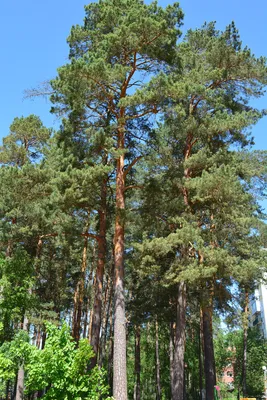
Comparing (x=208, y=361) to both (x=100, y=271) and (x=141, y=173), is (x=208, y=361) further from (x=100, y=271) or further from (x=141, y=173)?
(x=141, y=173)

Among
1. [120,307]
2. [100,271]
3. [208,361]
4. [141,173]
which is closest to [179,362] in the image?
[208,361]

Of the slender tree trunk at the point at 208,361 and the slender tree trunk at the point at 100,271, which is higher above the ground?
the slender tree trunk at the point at 100,271

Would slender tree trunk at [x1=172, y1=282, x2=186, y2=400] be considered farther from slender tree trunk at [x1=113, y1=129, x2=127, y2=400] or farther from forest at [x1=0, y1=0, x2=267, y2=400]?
slender tree trunk at [x1=113, y1=129, x2=127, y2=400]

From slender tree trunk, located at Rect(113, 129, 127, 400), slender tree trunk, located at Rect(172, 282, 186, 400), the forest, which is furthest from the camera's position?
slender tree trunk, located at Rect(172, 282, 186, 400)

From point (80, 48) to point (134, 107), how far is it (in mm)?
3091

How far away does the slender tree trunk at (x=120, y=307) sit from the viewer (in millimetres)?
9430

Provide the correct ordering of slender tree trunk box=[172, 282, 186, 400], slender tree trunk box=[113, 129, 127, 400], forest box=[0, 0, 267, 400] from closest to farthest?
1. slender tree trunk box=[113, 129, 127, 400]
2. forest box=[0, 0, 267, 400]
3. slender tree trunk box=[172, 282, 186, 400]

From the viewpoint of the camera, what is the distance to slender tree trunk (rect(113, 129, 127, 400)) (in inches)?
371

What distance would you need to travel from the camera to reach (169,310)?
1794cm

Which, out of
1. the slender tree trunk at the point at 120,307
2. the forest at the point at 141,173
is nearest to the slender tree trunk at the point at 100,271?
the forest at the point at 141,173

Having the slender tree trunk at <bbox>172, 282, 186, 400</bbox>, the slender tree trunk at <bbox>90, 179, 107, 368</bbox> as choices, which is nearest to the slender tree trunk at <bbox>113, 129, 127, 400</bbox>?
the slender tree trunk at <bbox>90, 179, 107, 368</bbox>

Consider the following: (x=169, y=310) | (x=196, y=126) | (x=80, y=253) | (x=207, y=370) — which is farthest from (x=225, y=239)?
(x=80, y=253)

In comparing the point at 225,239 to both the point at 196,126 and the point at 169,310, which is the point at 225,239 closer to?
the point at 196,126

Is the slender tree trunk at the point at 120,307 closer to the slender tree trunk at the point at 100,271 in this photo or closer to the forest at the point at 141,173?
the forest at the point at 141,173
